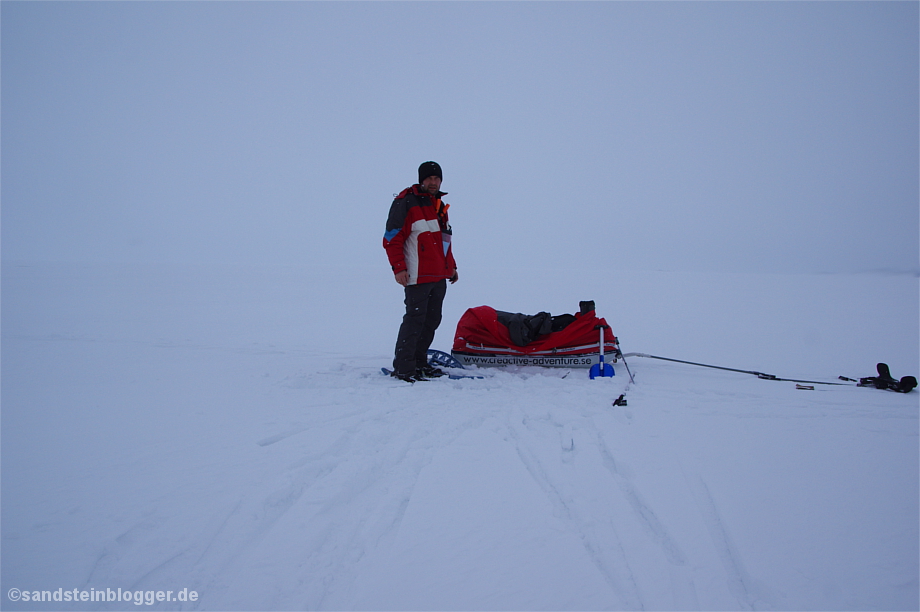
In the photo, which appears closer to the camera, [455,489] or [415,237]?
[455,489]

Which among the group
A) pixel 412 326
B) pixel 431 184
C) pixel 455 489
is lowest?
pixel 455 489

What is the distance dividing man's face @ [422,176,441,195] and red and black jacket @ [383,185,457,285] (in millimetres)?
39

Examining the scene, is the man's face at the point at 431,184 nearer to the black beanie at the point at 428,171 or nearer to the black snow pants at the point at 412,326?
the black beanie at the point at 428,171

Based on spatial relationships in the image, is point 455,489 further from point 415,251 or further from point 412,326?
point 415,251

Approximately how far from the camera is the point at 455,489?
2.01 meters

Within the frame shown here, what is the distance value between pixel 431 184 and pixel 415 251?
62 cm

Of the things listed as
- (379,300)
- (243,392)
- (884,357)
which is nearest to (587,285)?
(379,300)

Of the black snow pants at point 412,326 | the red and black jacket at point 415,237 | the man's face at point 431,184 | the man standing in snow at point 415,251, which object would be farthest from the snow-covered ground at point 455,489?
the man's face at point 431,184

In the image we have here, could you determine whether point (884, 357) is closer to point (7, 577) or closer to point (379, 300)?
point (7, 577)

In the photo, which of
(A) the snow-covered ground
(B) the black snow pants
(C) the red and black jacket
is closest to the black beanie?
(C) the red and black jacket

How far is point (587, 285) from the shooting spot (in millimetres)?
15867

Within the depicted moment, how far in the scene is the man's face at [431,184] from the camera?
396 centimetres

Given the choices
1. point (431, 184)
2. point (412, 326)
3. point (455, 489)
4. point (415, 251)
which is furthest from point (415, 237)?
point (455, 489)

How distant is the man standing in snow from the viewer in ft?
12.7
